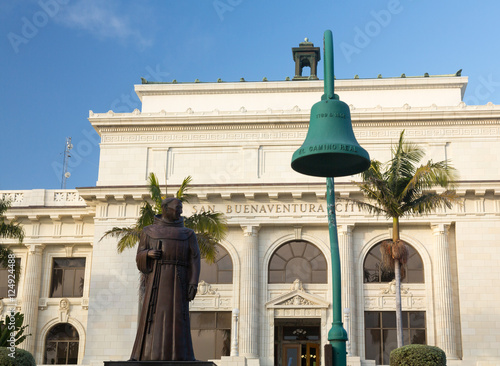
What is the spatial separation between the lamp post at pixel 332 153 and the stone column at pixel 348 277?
1072 inches

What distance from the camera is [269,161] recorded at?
42.5m

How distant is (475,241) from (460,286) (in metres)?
2.66

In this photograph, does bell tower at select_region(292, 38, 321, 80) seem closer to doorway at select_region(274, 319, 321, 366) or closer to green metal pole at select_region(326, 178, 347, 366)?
doorway at select_region(274, 319, 321, 366)

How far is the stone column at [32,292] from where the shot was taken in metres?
41.8

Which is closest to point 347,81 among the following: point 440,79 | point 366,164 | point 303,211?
point 440,79

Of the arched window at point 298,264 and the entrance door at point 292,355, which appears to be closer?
the entrance door at point 292,355

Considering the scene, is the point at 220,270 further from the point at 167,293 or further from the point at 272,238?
the point at 167,293

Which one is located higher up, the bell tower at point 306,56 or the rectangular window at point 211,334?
the bell tower at point 306,56

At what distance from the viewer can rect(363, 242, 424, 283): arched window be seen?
3934cm

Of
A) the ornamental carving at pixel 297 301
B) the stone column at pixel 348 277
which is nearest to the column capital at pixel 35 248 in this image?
the ornamental carving at pixel 297 301

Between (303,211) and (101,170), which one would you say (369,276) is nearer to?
(303,211)

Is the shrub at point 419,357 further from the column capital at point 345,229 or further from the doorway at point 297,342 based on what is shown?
the column capital at point 345,229

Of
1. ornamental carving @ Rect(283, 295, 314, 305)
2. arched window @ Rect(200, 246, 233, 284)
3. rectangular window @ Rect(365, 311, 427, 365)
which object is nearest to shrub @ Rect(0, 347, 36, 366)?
arched window @ Rect(200, 246, 233, 284)

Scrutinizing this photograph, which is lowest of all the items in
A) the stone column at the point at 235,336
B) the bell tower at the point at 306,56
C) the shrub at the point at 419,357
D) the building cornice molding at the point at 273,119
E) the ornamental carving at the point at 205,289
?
the shrub at the point at 419,357
